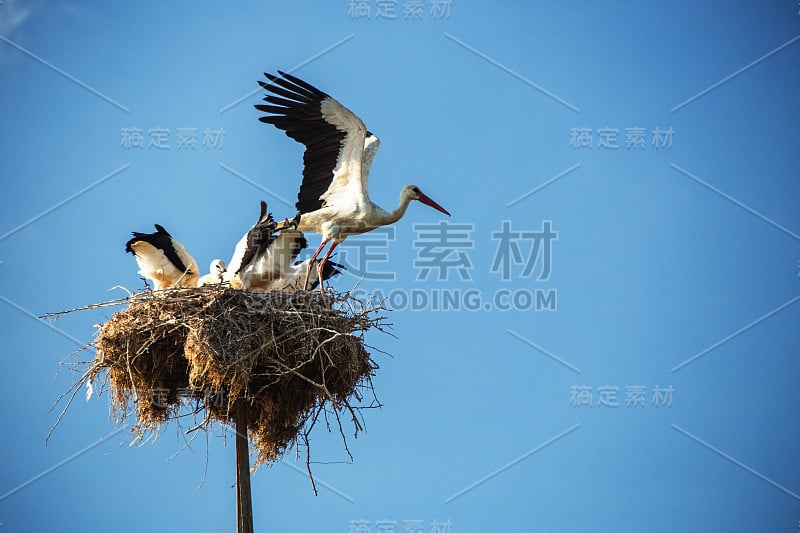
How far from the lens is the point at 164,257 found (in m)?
9.77

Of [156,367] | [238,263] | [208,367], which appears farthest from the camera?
[238,263]

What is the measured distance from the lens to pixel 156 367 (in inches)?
324

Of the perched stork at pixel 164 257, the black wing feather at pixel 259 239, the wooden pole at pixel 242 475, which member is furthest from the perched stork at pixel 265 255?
the wooden pole at pixel 242 475

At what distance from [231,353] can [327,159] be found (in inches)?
119

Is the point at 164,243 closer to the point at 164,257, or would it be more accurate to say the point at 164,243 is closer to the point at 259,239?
the point at 164,257

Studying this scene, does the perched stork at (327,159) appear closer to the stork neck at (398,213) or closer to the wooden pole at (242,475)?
the stork neck at (398,213)

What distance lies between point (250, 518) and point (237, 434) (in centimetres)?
71

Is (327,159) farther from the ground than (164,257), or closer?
farther from the ground

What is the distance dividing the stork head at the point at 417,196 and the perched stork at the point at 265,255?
4.31 ft

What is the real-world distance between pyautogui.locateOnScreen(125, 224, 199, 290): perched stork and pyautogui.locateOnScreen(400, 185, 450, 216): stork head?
7.77 feet

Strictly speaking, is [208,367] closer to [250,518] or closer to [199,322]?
[199,322]

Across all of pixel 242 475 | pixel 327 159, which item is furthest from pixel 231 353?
pixel 327 159

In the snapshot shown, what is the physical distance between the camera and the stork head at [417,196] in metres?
10.7

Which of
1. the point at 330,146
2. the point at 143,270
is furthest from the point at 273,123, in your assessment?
the point at 143,270
